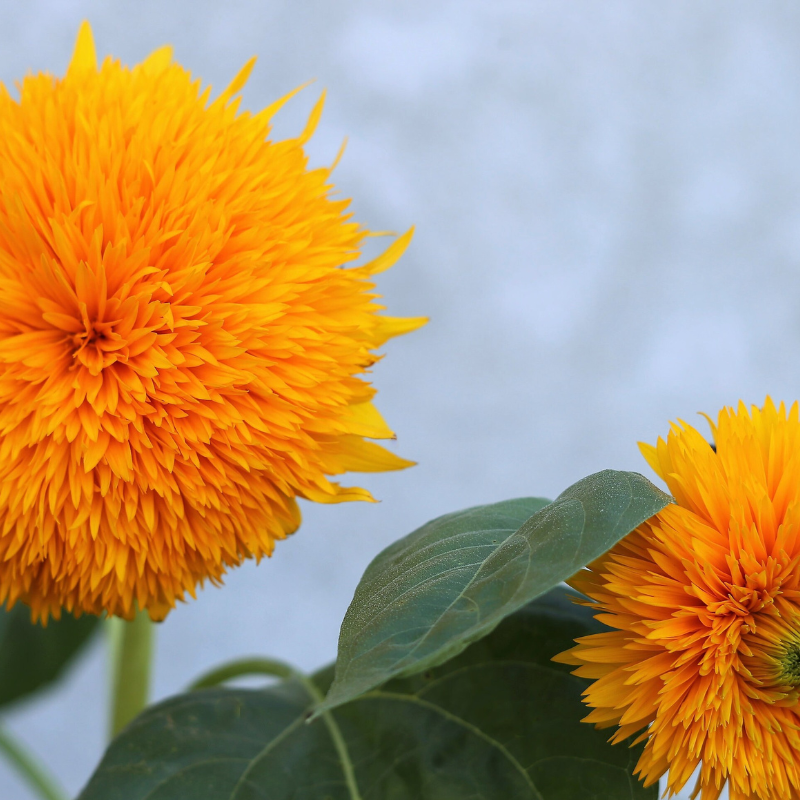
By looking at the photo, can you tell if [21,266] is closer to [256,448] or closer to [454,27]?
[256,448]

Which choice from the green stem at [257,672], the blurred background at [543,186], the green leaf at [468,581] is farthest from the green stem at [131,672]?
the blurred background at [543,186]

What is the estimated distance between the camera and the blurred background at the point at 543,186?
880mm

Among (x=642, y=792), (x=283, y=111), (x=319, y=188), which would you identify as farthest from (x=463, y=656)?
(x=283, y=111)

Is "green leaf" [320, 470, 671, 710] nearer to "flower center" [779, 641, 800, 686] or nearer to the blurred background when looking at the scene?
"flower center" [779, 641, 800, 686]

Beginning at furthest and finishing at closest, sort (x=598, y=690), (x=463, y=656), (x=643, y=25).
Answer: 1. (x=643, y=25)
2. (x=463, y=656)
3. (x=598, y=690)

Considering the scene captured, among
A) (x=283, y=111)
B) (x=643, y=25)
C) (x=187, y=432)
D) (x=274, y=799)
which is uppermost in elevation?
(x=643, y=25)

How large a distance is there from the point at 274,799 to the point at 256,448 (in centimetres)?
17

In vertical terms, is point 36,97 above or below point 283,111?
below

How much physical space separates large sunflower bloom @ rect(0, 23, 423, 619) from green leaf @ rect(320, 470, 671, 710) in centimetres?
7

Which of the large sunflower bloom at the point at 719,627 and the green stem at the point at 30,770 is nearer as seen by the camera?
the large sunflower bloom at the point at 719,627

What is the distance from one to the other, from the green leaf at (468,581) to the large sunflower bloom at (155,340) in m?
0.07

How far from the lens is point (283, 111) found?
0.91 m

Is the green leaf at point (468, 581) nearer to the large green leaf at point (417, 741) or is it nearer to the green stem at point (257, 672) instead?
the large green leaf at point (417, 741)

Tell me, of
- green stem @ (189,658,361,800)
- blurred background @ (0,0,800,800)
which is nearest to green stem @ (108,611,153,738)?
green stem @ (189,658,361,800)
